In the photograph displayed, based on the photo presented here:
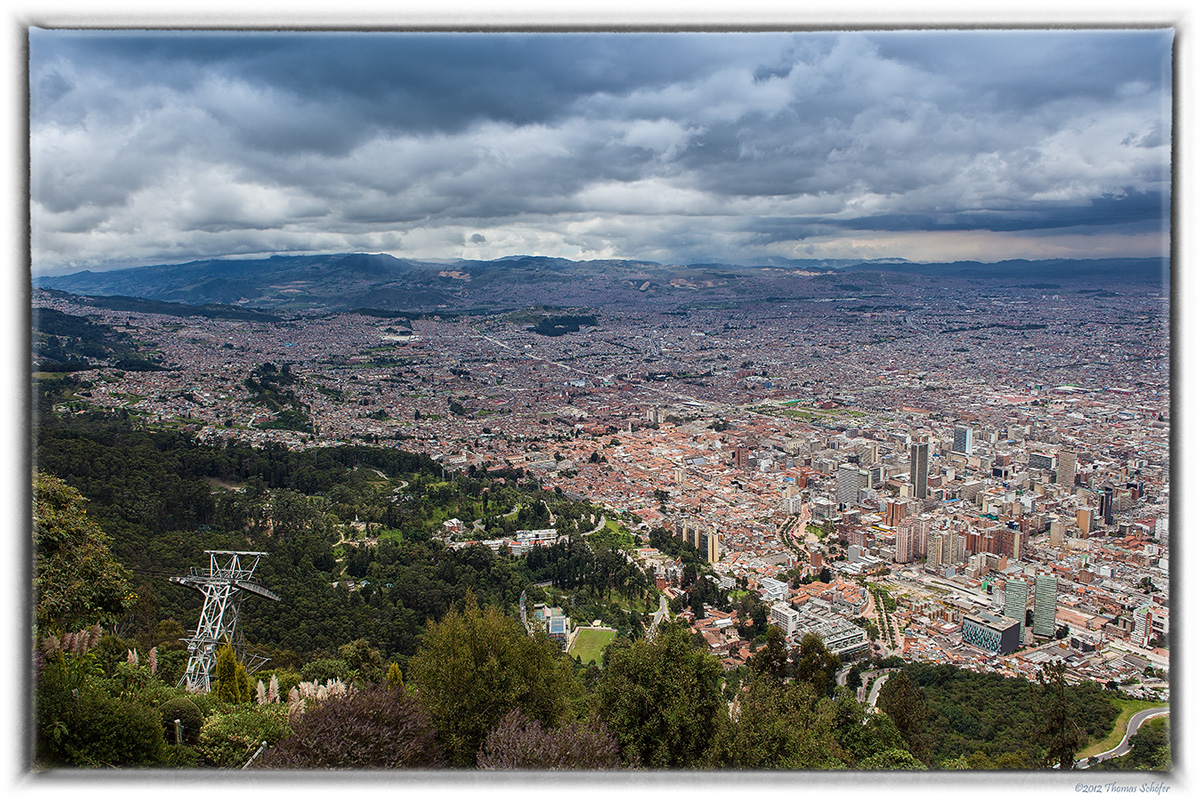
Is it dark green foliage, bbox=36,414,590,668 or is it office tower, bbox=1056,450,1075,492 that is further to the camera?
office tower, bbox=1056,450,1075,492

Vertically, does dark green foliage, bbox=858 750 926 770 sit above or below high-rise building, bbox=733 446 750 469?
below

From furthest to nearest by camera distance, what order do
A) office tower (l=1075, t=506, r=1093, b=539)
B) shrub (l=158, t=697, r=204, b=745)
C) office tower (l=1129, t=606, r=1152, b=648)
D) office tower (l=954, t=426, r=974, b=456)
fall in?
office tower (l=954, t=426, r=974, b=456) → office tower (l=1075, t=506, r=1093, b=539) → office tower (l=1129, t=606, r=1152, b=648) → shrub (l=158, t=697, r=204, b=745)

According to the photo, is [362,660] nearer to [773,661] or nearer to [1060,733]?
[773,661]

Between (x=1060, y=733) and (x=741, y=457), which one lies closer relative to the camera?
(x=1060, y=733)

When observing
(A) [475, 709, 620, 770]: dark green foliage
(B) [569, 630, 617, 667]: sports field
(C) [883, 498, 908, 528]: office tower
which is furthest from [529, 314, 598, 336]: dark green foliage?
(A) [475, 709, 620, 770]: dark green foliage

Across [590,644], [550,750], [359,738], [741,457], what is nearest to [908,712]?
[590,644]

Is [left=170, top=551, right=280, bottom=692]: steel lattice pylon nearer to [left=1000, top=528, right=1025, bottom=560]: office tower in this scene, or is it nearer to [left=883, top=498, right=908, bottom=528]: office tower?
[left=1000, top=528, right=1025, bottom=560]: office tower
